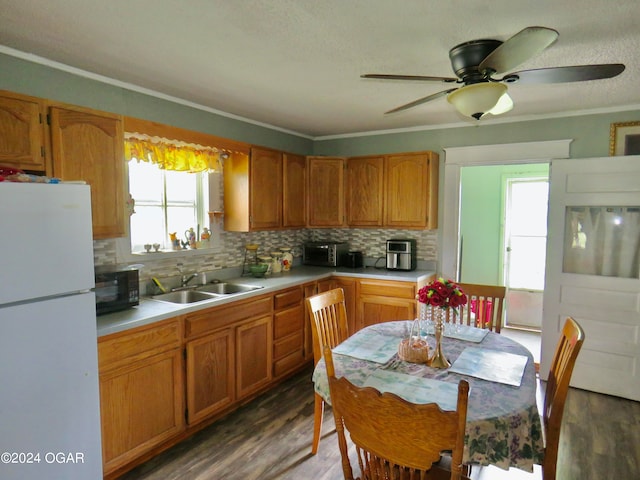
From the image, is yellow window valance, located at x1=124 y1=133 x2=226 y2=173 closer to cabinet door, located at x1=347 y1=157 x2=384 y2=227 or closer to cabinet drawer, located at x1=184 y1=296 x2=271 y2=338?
cabinet drawer, located at x1=184 y1=296 x2=271 y2=338

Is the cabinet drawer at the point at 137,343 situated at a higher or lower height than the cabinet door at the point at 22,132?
lower

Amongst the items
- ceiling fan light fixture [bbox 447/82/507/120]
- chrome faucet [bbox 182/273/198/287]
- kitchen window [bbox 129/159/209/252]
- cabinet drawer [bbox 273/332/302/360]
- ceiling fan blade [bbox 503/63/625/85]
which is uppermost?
ceiling fan blade [bbox 503/63/625/85]

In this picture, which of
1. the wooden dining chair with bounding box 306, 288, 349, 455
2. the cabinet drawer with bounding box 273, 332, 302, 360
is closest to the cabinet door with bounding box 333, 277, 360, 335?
the cabinet drawer with bounding box 273, 332, 302, 360

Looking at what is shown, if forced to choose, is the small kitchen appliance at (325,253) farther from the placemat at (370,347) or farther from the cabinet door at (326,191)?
the placemat at (370,347)

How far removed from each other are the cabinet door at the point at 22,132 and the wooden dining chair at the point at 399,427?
1848 mm

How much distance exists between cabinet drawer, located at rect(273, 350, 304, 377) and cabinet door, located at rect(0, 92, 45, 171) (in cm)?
216

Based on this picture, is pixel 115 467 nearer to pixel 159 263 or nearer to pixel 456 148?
pixel 159 263

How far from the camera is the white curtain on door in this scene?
3.12 metres

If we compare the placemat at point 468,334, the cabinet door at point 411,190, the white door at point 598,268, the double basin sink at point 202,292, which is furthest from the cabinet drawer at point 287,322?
the white door at point 598,268

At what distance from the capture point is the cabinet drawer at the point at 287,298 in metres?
3.17

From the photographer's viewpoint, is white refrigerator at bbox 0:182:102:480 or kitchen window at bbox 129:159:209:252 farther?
kitchen window at bbox 129:159:209:252

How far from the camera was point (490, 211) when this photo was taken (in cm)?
496

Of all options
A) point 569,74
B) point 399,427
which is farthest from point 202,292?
point 569,74

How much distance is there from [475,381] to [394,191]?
2475 mm
